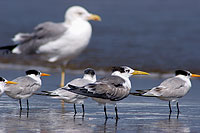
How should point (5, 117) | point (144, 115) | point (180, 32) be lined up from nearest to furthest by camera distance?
point (5, 117)
point (144, 115)
point (180, 32)

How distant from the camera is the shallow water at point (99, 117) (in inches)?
239

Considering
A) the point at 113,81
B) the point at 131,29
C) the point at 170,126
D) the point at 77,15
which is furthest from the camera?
the point at 131,29

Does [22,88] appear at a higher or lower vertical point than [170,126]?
higher

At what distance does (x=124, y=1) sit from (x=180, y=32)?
1064 cm

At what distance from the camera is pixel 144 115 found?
703 cm

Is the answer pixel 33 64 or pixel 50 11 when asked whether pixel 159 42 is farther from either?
pixel 50 11

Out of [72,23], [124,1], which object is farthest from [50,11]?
[72,23]

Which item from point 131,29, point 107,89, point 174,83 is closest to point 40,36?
point 174,83

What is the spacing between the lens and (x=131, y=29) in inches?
737

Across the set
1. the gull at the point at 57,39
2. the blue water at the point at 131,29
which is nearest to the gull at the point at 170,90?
the gull at the point at 57,39

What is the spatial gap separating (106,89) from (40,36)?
3.53 m

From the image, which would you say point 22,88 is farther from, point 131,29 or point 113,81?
point 131,29

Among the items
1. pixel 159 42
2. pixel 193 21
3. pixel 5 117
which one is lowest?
pixel 5 117

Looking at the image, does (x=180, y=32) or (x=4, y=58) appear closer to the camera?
(x=4, y=58)
